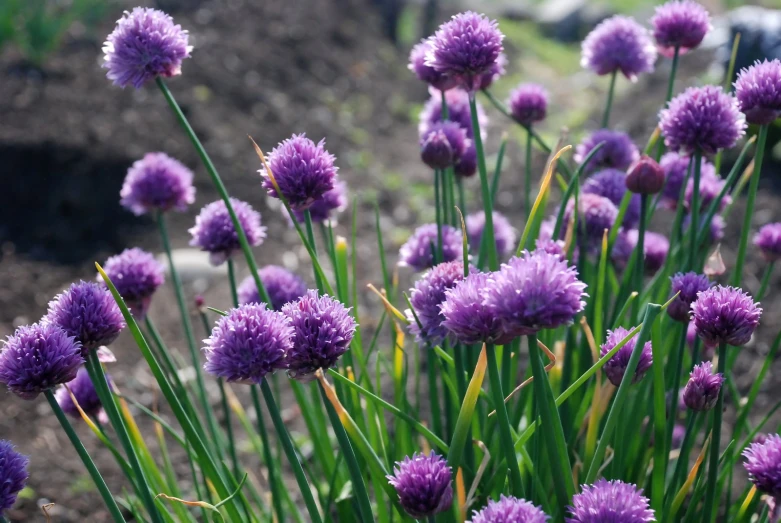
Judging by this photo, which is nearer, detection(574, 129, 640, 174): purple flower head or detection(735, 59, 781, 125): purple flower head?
detection(735, 59, 781, 125): purple flower head

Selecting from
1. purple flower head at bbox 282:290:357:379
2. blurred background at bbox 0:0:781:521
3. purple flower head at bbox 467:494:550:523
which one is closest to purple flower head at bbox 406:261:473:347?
purple flower head at bbox 282:290:357:379

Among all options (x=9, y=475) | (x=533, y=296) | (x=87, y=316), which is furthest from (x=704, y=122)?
(x=9, y=475)

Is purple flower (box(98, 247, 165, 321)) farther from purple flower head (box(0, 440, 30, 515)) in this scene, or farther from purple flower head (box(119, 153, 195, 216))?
purple flower head (box(0, 440, 30, 515))

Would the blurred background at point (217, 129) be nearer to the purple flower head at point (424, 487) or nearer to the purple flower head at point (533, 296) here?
the purple flower head at point (424, 487)

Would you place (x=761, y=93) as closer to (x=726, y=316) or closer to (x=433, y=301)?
(x=726, y=316)

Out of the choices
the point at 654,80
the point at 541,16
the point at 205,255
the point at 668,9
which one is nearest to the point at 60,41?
the point at 205,255

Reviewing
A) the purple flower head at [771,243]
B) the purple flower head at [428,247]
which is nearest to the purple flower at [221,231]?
the purple flower head at [428,247]
